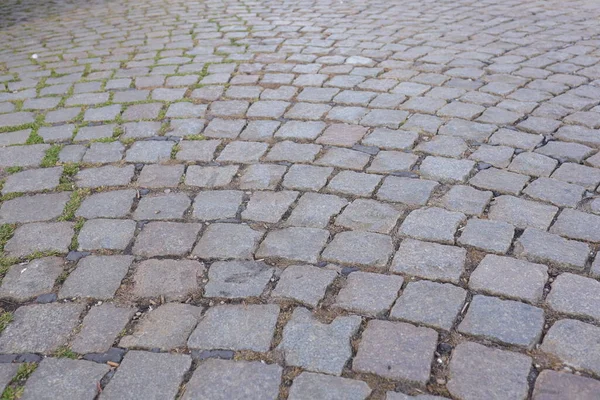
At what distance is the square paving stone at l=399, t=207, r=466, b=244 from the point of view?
281 cm

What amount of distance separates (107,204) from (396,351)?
68.2 inches

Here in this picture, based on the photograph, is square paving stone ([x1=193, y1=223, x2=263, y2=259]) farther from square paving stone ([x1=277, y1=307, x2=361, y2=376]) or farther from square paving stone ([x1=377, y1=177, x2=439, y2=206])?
square paving stone ([x1=377, y1=177, x2=439, y2=206])

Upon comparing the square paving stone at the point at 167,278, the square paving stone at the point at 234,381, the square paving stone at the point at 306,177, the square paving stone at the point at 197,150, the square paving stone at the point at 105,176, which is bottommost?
the square paving stone at the point at 197,150

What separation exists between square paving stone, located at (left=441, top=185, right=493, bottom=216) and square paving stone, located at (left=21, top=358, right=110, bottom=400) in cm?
174

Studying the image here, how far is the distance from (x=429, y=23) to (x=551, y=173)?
11.7ft

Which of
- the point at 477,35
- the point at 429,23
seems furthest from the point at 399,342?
the point at 429,23

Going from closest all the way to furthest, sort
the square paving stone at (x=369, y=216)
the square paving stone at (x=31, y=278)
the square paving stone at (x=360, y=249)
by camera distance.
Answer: the square paving stone at (x=31, y=278)
the square paving stone at (x=360, y=249)
the square paving stone at (x=369, y=216)

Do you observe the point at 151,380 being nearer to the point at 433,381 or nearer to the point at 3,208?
the point at 433,381

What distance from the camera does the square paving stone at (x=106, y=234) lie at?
9.37ft

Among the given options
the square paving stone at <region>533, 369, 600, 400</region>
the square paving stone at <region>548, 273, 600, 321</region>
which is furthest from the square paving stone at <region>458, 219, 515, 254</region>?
the square paving stone at <region>533, 369, 600, 400</region>

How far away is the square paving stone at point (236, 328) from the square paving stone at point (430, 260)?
59 cm

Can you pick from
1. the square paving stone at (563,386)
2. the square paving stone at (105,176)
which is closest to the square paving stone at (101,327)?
the square paving stone at (105,176)

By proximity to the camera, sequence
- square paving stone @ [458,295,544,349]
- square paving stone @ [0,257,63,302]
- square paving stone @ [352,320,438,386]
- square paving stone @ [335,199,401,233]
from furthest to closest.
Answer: square paving stone @ [335,199,401,233]
square paving stone @ [0,257,63,302]
square paving stone @ [458,295,544,349]
square paving stone @ [352,320,438,386]

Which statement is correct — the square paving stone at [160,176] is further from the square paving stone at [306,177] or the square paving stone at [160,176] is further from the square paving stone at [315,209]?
the square paving stone at [315,209]
